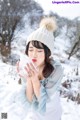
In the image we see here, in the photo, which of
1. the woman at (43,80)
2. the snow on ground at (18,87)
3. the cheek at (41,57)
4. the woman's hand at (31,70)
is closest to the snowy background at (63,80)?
the snow on ground at (18,87)

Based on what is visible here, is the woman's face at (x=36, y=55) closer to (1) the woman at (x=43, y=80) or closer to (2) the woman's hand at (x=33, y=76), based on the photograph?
(1) the woman at (x=43, y=80)

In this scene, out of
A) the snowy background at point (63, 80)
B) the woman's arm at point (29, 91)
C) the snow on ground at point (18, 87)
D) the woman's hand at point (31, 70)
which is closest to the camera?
the woman's hand at point (31, 70)

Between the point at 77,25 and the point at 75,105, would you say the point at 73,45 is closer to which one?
the point at 77,25

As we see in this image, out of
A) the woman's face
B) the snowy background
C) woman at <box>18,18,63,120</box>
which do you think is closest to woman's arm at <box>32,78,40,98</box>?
woman at <box>18,18,63,120</box>

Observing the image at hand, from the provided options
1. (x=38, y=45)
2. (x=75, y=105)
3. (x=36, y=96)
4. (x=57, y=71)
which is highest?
(x=38, y=45)

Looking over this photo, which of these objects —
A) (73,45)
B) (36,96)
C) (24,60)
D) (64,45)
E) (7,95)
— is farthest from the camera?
(64,45)

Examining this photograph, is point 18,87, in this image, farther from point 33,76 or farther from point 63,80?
point 33,76

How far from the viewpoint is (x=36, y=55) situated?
1924 mm

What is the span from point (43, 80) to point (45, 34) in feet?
0.96

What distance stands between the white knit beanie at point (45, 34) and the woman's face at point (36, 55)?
5 cm

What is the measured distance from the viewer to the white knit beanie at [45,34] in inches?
77.7

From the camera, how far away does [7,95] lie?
4422 millimetres

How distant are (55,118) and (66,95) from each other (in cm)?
347

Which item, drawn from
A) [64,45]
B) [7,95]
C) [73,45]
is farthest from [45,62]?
[64,45]
